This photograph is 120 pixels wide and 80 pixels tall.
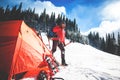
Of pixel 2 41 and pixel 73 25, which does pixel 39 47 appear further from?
pixel 73 25

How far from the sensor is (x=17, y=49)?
167 inches

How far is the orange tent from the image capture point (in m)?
3.93

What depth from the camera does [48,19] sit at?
10756cm

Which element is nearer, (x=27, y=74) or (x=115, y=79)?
(x=27, y=74)

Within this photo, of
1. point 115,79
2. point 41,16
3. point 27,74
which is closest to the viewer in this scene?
point 27,74

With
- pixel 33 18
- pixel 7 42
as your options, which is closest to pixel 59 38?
pixel 7 42

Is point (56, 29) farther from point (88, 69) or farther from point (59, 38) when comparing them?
point (88, 69)

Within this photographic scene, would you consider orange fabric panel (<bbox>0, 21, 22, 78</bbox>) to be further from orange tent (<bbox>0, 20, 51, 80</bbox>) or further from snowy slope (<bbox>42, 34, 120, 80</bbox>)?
snowy slope (<bbox>42, 34, 120, 80</bbox>)

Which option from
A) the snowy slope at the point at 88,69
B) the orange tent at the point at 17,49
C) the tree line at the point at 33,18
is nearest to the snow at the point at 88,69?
the snowy slope at the point at 88,69

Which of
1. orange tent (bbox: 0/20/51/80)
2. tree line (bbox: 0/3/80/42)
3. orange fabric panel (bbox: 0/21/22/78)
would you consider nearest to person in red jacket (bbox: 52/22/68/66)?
orange tent (bbox: 0/20/51/80)

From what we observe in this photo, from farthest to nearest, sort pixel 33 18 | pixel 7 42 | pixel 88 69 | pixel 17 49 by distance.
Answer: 1. pixel 33 18
2. pixel 88 69
3. pixel 7 42
4. pixel 17 49

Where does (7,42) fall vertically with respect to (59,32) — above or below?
below

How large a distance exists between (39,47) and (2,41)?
4.21 feet

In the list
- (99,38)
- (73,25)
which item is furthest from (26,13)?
(99,38)
